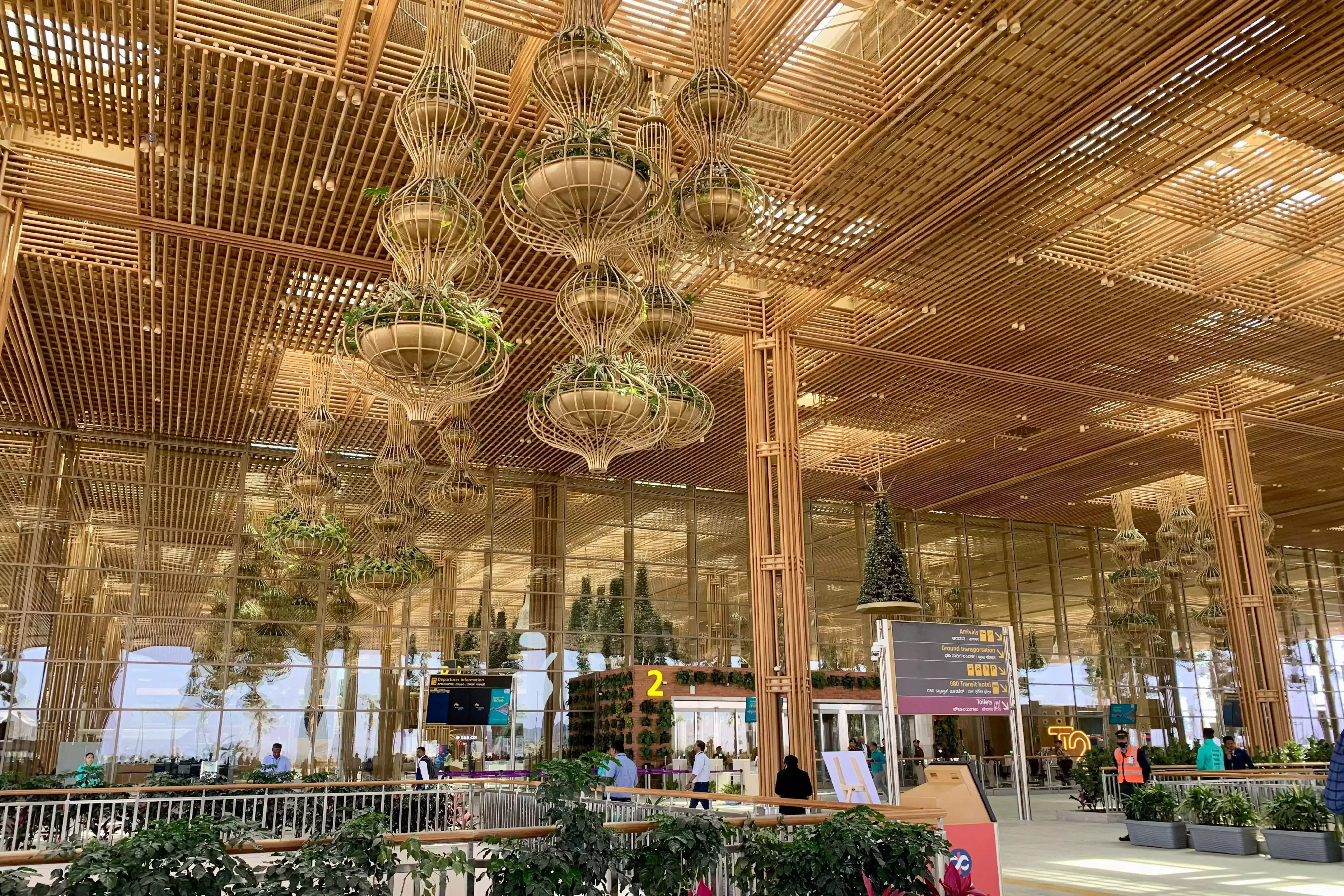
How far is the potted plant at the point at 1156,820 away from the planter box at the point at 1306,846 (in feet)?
3.67

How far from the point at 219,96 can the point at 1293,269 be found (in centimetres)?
1354

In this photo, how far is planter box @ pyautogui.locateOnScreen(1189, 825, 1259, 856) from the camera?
11.1 m

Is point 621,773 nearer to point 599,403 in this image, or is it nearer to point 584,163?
point 599,403

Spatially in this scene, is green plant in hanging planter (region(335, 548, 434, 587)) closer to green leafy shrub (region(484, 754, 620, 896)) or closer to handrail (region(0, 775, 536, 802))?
handrail (region(0, 775, 536, 802))

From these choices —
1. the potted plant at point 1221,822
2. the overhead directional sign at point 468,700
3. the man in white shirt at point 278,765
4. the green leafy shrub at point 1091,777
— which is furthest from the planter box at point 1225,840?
the man in white shirt at point 278,765

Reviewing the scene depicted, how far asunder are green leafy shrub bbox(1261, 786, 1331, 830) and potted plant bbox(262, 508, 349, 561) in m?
12.2

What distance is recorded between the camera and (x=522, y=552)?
21.6m

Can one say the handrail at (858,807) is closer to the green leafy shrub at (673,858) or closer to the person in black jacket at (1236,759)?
the green leafy shrub at (673,858)

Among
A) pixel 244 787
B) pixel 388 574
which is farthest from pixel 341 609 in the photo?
pixel 244 787

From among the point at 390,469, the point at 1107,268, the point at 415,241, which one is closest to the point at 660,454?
the point at 390,469

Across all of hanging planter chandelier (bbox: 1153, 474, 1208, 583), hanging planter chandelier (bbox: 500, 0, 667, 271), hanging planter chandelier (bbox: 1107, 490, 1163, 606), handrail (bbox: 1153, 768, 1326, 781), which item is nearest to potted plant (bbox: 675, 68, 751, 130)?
hanging planter chandelier (bbox: 500, 0, 667, 271)

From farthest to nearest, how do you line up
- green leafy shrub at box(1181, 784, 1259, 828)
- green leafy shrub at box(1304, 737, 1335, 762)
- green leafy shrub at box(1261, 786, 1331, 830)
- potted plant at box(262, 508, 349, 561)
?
green leafy shrub at box(1304, 737, 1335, 762) < potted plant at box(262, 508, 349, 561) < green leafy shrub at box(1181, 784, 1259, 828) < green leafy shrub at box(1261, 786, 1331, 830)

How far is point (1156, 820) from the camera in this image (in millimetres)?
12094

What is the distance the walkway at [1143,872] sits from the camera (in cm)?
849
